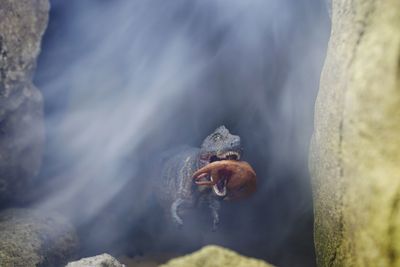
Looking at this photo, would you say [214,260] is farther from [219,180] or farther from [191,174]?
[191,174]

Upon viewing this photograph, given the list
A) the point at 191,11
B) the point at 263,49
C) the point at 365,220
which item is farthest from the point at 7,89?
the point at 365,220

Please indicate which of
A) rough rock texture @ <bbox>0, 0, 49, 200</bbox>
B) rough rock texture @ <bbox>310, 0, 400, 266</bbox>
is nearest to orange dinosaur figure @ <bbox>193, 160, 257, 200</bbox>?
rough rock texture @ <bbox>310, 0, 400, 266</bbox>

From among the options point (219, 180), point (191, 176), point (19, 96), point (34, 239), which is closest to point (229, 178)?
point (219, 180)

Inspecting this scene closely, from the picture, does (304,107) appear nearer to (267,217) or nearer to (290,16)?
(290,16)

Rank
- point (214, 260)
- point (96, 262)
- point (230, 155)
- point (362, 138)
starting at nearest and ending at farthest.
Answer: point (362, 138), point (96, 262), point (214, 260), point (230, 155)

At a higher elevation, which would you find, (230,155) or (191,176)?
(230,155)
